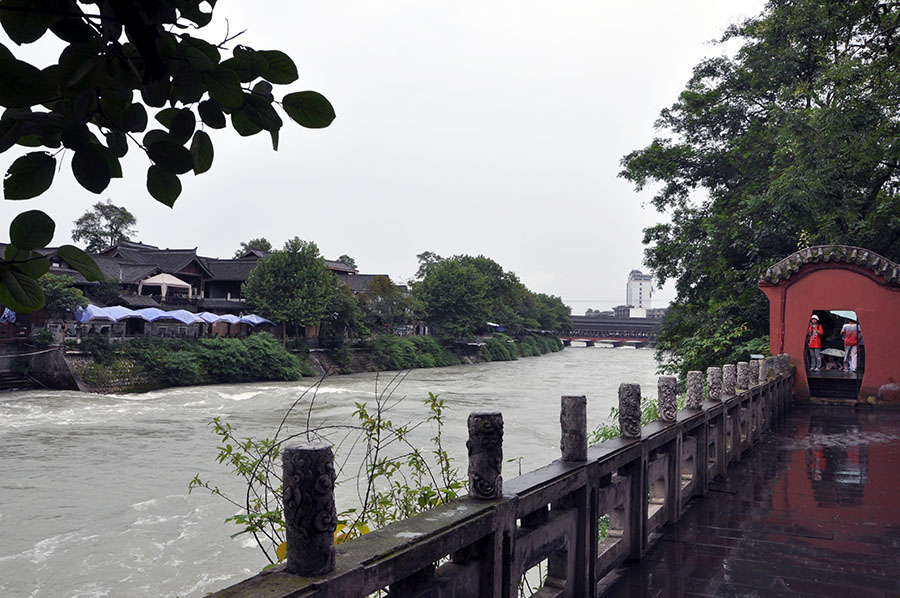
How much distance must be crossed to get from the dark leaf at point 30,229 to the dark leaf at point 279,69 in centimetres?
49

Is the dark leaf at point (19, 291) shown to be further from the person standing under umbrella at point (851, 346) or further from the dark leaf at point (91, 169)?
the person standing under umbrella at point (851, 346)

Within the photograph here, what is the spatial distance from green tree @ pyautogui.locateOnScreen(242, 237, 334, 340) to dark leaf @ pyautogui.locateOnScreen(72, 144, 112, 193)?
32.0m

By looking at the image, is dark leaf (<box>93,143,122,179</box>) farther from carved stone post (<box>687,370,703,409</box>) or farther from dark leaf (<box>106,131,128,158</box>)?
carved stone post (<box>687,370,703,409</box>)

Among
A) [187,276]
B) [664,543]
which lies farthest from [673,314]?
[187,276]

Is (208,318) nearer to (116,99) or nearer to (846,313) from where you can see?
(846,313)

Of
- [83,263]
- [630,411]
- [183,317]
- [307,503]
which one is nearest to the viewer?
[83,263]

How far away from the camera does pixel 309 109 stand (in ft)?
4.45

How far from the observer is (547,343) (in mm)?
61594

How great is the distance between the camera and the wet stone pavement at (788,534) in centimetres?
378

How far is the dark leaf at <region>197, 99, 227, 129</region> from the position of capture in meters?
1.38

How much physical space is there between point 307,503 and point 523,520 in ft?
5.05

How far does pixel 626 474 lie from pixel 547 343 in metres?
58.0

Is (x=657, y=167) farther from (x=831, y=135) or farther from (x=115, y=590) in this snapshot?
(x=115, y=590)

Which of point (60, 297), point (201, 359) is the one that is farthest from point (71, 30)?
point (201, 359)
